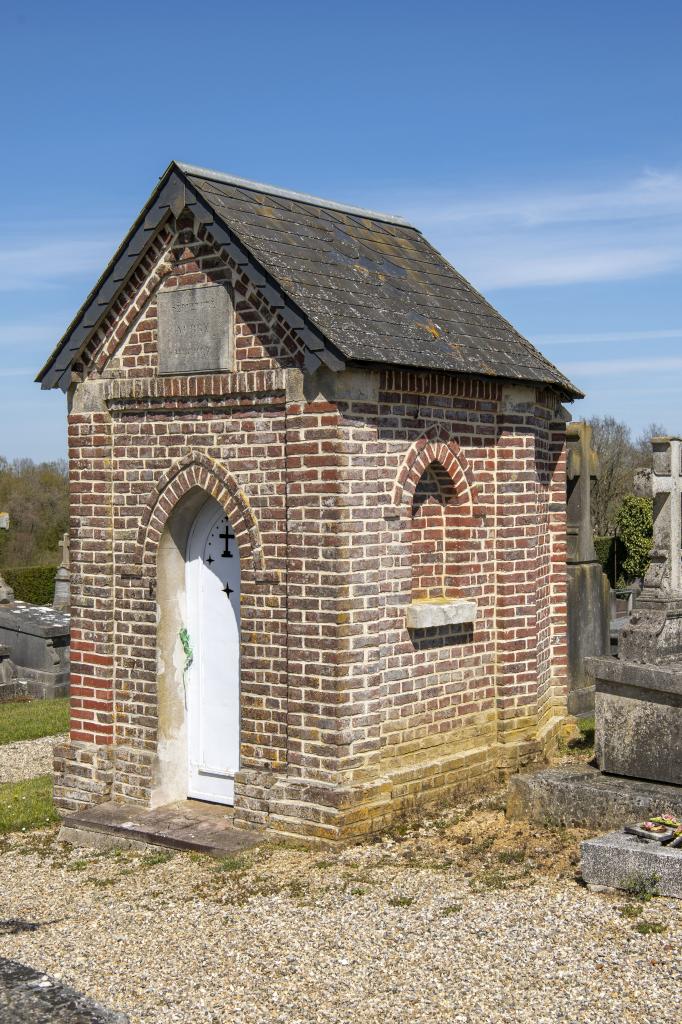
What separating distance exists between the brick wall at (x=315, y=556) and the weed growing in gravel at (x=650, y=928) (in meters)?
2.52

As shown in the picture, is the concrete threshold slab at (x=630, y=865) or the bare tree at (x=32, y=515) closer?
the concrete threshold slab at (x=630, y=865)

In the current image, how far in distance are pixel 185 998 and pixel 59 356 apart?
229 inches

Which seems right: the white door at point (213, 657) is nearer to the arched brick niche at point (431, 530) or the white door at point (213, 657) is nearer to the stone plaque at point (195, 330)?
the stone plaque at point (195, 330)

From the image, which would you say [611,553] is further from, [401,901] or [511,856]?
[401,901]

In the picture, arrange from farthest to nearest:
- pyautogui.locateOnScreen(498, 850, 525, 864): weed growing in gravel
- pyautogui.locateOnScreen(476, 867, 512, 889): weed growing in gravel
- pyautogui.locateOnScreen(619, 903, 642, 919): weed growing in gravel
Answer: pyautogui.locateOnScreen(498, 850, 525, 864): weed growing in gravel, pyautogui.locateOnScreen(476, 867, 512, 889): weed growing in gravel, pyautogui.locateOnScreen(619, 903, 642, 919): weed growing in gravel

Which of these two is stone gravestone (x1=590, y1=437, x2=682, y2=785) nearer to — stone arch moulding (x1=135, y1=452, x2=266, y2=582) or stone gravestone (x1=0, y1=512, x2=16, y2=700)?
stone arch moulding (x1=135, y1=452, x2=266, y2=582)

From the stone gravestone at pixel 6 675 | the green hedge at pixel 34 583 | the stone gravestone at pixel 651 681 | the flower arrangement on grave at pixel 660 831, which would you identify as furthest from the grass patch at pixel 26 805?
the green hedge at pixel 34 583

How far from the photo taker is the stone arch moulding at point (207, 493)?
29.6 feet

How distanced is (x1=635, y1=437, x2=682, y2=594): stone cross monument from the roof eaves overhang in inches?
109

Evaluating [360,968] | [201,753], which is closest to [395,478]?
[201,753]

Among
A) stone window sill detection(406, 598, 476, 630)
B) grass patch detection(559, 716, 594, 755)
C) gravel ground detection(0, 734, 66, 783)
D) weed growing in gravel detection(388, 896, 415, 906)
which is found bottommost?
gravel ground detection(0, 734, 66, 783)

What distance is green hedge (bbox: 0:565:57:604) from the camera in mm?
31797

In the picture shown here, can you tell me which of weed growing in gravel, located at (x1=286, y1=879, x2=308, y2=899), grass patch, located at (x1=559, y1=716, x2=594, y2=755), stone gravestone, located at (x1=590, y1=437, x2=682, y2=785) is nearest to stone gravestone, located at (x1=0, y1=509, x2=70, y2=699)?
grass patch, located at (x1=559, y1=716, x2=594, y2=755)

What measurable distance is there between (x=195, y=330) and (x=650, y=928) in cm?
560
